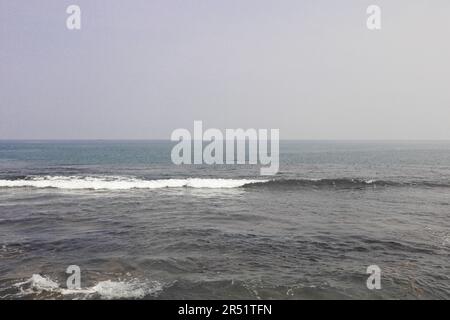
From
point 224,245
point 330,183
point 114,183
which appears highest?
point 114,183

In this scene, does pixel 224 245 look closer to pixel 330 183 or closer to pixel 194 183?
pixel 194 183

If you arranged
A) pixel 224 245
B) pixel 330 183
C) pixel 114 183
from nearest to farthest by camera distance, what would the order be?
1. pixel 224 245
2. pixel 114 183
3. pixel 330 183

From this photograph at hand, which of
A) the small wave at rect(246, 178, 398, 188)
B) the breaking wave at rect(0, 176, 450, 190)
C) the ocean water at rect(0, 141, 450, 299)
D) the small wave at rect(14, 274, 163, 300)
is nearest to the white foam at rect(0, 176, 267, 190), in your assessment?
the breaking wave at rect(0, 176, 450, 190)

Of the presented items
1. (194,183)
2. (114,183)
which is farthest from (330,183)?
(114,183)

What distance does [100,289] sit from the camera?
36.0 ft

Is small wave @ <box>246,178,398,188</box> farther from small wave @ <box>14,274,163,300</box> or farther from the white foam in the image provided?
small wave @ <box>14,274,163,300</box>

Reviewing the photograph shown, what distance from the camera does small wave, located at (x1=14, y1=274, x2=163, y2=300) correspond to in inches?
416

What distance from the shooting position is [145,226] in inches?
765

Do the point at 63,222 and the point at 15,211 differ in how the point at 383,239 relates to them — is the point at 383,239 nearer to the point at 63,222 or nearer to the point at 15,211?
the point at 63,222

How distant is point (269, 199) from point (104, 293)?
65.3ft

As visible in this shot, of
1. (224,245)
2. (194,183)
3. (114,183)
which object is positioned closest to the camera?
(224,245)

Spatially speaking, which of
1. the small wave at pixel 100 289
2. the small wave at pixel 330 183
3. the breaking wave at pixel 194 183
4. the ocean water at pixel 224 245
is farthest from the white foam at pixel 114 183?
the small wave at pixel 100 289
